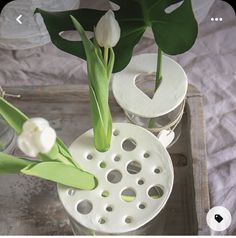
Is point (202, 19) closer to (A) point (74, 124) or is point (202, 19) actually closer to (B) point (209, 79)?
(B) point (209, 79)

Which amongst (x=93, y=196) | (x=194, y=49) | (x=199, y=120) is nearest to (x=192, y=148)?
(x=199, y=120)

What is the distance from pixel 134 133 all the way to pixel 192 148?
0.10 m

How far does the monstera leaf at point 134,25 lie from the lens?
0.57 meters

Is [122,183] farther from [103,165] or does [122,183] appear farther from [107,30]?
[107,30]

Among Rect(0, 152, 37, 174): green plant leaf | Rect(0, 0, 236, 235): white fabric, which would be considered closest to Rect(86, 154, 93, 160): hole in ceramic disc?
Rect(0, 152, 37, 174): green plant leaf

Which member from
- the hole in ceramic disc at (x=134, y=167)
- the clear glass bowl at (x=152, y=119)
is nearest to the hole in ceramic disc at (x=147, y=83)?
the clear glass bowl at (x=152, y=119)

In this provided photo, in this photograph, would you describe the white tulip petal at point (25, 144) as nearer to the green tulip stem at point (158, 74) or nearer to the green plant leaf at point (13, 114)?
the green plant leaf at point (13, 114)

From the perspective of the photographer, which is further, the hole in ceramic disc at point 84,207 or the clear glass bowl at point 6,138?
the clear glass bowl at point 6,138

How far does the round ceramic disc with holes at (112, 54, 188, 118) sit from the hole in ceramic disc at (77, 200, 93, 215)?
130mm

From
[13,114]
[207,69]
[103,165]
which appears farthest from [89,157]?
[207,69]

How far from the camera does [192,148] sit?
660 mm

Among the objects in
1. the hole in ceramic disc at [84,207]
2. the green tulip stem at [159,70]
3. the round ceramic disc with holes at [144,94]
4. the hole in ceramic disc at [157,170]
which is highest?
the green tulip stem at [159,70]

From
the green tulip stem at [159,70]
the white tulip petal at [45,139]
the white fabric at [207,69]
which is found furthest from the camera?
the white fabric at [207,69]

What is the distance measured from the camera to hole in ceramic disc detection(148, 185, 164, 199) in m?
0.57
